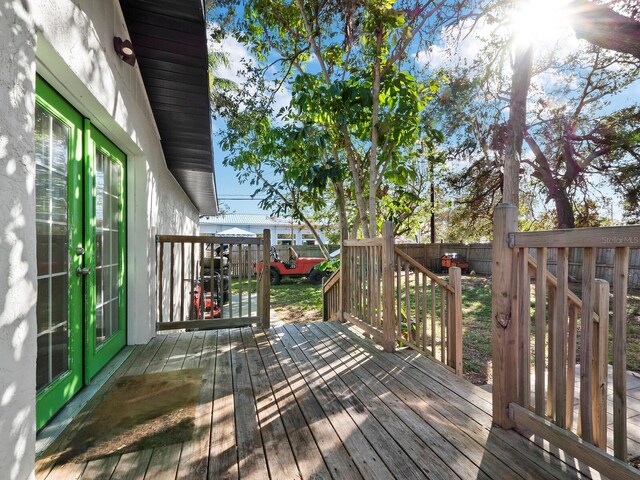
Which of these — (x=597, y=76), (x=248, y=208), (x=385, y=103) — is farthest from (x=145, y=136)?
(x=248, y=208)

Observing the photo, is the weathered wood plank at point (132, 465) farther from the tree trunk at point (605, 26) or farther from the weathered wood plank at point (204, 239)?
the tree trunk at point (605, 26)

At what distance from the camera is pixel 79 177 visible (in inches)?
86.6

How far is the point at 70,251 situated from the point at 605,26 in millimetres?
7084

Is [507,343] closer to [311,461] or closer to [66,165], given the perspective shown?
[311,461]

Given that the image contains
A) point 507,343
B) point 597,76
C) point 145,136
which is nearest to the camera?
point 507,343

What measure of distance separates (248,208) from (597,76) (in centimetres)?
2143

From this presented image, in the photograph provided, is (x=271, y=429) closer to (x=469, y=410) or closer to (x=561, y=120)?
(x=469, y=410)

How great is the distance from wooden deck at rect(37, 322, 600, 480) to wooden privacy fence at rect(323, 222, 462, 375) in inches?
10.3

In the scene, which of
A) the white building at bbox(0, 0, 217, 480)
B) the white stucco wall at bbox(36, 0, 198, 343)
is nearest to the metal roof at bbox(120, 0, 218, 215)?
the white building at bbox(0, 0, 217, 480)

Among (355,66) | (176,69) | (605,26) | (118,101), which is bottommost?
(118,101)

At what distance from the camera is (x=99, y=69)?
7.02 ft

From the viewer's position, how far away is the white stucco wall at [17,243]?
1.13 m

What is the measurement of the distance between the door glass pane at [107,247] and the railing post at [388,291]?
7.93 ft

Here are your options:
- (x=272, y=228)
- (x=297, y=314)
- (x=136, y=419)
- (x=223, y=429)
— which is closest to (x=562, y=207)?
(x=297, y=314)
